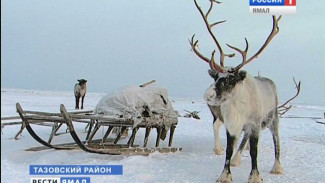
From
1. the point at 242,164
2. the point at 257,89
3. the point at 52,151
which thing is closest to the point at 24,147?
the point at 52,151

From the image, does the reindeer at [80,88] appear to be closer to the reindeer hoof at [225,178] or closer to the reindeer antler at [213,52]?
the reindeer antler at [213,52]

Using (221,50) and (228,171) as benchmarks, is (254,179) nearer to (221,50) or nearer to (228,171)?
(228,171)

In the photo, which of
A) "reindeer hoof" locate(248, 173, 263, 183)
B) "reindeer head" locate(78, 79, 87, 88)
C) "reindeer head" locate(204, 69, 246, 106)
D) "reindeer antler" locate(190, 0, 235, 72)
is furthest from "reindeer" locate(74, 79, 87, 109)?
"reindeer hoof" locate(248, 173, 263, 183)

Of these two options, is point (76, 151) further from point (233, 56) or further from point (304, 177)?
point (304, 177)

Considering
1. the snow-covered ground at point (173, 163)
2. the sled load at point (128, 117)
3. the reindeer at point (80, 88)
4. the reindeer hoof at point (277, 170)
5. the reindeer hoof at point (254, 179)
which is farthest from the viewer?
the reindeer at point (80, 88)

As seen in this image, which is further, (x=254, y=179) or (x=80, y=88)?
→ (x=80, y=88)

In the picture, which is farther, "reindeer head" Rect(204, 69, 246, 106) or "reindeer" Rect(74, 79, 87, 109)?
"reindeer" Rect(74, 79, 87, 109)

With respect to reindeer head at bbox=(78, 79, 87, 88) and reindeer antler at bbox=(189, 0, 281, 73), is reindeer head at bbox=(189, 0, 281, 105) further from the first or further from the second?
reindeer head at bbox=(78, 79, 87, 88)

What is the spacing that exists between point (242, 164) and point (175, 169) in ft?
4.41

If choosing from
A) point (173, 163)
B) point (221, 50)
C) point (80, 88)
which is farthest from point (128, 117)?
point (80, 88)

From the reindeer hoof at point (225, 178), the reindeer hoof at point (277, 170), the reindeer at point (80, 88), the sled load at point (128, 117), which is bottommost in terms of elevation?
the reindeer hoof at point (277, 170)

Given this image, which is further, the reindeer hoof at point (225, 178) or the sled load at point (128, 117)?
the sled load at point (128, 117)

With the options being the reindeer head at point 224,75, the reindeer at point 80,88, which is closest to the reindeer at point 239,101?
the reindeer head at point 224,75

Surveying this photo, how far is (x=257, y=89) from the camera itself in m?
5.27
